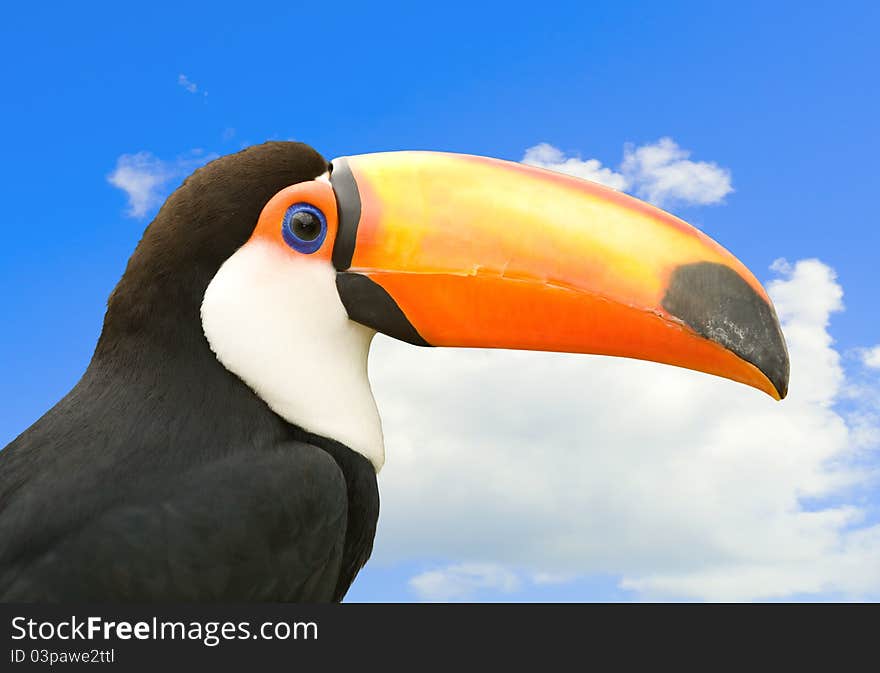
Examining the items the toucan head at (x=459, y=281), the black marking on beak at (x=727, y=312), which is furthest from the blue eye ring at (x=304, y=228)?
the black marking on beak at (x=727, y=312)

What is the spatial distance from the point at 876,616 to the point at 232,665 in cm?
215

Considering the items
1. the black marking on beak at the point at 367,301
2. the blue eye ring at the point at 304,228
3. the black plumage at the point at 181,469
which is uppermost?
the blue eye ring at the point at 304,228

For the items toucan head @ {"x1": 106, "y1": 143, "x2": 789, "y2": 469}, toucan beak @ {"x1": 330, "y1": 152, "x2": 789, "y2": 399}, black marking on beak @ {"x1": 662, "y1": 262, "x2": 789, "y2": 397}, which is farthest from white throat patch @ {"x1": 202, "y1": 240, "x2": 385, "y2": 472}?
black marking on beak @ {"x1": 662, "y1": 262, "x2": 789, "y2": 397}

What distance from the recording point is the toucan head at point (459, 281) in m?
3.74

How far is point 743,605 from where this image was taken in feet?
11.3

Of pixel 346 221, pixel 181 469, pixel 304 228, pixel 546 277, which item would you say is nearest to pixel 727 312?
pixel 546 277

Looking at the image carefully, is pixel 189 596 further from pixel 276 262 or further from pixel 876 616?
pixel 876 616

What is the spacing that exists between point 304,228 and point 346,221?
16 cm

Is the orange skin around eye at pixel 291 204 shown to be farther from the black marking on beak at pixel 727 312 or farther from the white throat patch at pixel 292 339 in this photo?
the black marking on beak at pixel 727 312

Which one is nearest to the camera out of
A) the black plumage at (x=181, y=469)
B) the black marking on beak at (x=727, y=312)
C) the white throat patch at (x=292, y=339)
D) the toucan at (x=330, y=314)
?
the black plumage at (x=181, y=469)

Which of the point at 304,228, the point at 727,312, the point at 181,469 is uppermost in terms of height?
the point at 304,228

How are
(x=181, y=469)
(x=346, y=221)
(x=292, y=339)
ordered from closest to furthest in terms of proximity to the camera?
1. (x=181, y=469)
2. (x=292, y=339)
3. (x=346, y=221)

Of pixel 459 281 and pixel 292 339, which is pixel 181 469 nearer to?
pixel 292 339

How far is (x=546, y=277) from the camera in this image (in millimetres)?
3787
